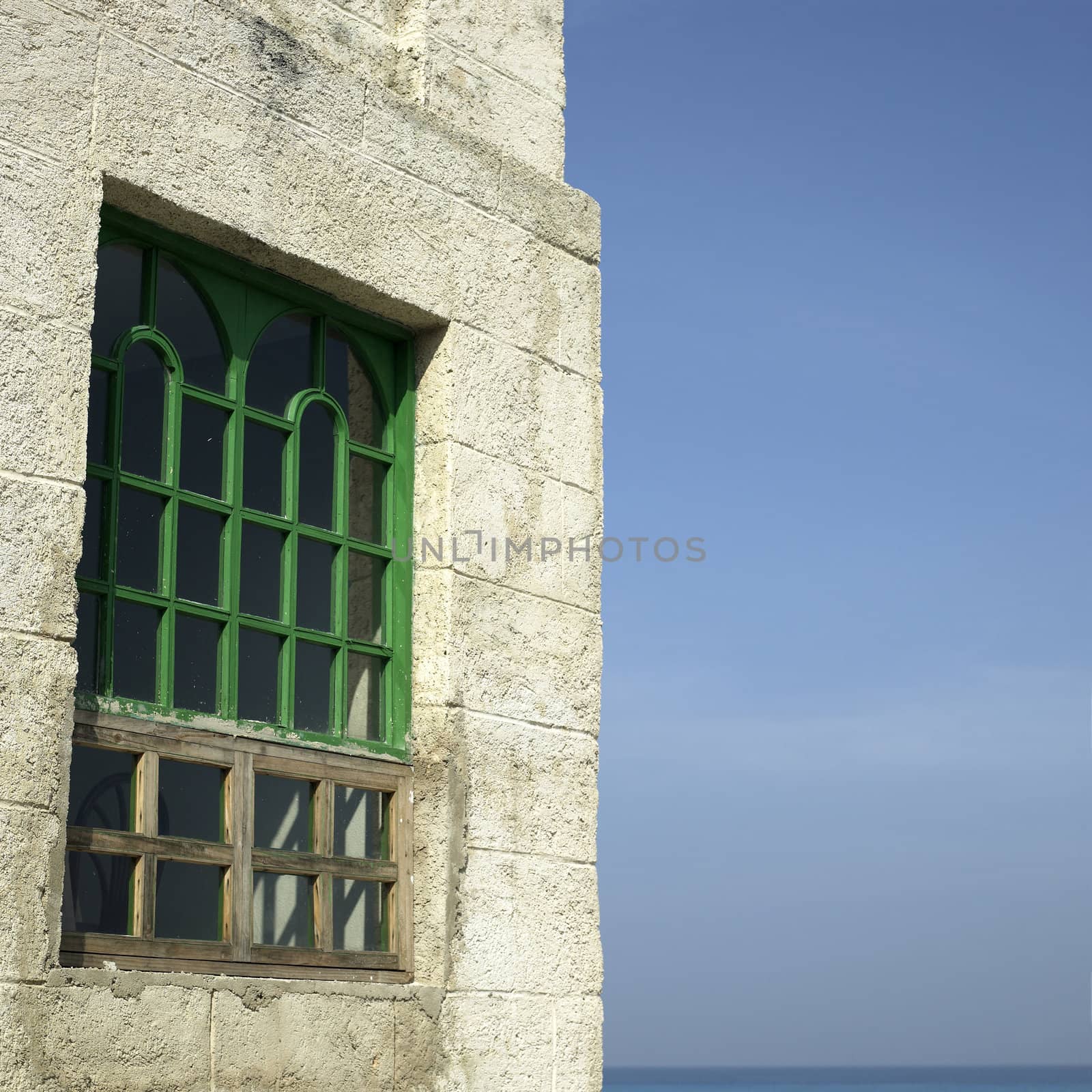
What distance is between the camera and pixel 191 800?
5.05m

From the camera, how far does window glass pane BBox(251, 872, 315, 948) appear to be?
5.13 metres

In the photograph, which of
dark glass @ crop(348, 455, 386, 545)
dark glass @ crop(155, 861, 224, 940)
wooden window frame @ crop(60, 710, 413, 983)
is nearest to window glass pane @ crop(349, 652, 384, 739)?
wooden window frame @ crop(60, 710, 413, 983)

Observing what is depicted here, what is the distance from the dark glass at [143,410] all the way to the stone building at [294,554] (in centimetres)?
1

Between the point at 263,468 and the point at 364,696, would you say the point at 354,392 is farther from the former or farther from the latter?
the point at 364,696

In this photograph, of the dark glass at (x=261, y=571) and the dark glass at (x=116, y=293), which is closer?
the dark glass at (x=116, y=293)

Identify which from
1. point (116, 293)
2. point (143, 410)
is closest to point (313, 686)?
point (143, 410)

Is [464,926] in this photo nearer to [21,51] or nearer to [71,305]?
[71,305]

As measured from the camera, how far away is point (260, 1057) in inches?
185

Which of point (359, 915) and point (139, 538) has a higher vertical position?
point (139, 538)

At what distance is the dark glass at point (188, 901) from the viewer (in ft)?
16.2

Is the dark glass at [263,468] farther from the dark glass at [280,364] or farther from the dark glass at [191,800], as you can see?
the dark glass at [191,800]

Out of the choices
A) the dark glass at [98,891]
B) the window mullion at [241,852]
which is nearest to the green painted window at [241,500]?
the window mullion at [241,852]

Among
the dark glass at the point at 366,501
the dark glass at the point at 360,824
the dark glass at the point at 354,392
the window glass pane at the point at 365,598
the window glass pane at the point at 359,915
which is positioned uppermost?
the dark glass at the point at 354,392

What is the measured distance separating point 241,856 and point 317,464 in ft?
4.49
